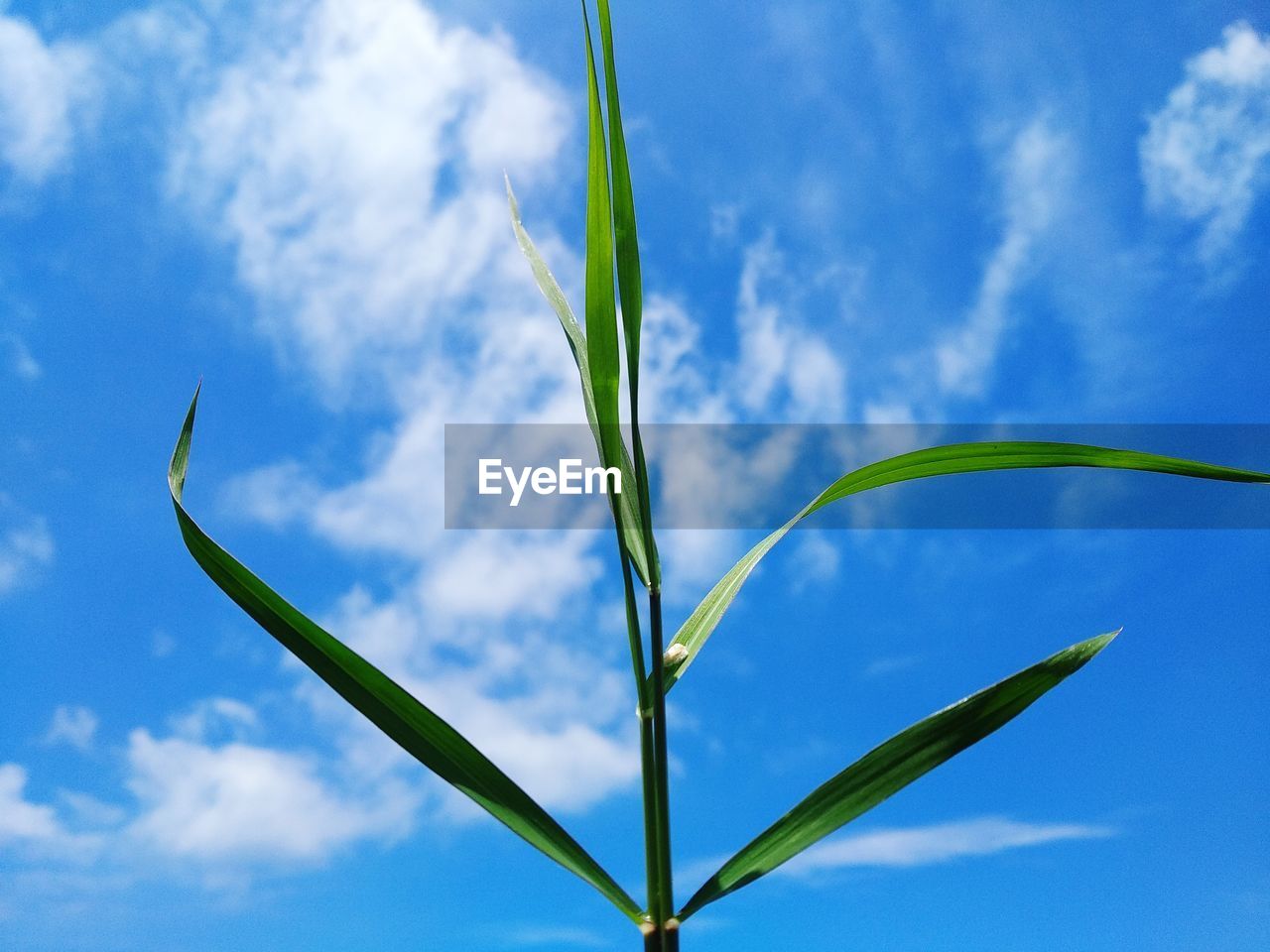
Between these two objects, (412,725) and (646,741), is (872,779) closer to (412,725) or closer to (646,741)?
(646,741)

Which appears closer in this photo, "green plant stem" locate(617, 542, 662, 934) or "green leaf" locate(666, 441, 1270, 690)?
"green plant stem" locate(617, 542, 662, 934)

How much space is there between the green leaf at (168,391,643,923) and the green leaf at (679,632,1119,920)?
3.2 inches

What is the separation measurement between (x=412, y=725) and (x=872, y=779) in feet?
0.97

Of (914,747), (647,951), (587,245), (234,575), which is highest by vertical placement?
(587,245)

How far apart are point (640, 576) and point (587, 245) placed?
225mm

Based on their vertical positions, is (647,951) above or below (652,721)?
below

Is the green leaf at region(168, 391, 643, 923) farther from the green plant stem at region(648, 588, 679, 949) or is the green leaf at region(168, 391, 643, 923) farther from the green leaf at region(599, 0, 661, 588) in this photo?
the green leaf at region(599, 0, 661, 588)

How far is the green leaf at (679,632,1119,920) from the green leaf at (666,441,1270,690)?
133mm

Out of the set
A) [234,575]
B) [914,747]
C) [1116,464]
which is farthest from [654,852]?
[1116,464]

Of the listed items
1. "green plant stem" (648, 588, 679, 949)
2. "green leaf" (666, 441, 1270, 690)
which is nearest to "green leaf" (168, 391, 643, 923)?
"green plant stem" (648, 588, 679, 949)

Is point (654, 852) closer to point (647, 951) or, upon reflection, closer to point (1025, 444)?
point (647, 951)

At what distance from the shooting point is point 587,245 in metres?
0.63

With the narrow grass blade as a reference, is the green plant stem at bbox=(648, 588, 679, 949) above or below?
below

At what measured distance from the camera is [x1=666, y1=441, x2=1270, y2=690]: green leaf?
2.34 feet
